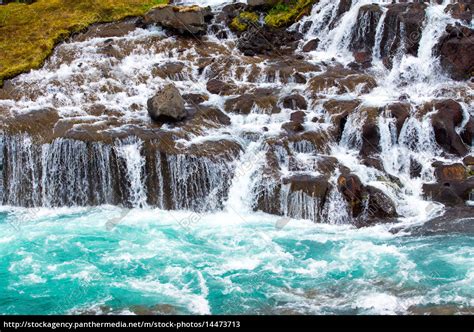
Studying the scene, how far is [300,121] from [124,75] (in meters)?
8.69

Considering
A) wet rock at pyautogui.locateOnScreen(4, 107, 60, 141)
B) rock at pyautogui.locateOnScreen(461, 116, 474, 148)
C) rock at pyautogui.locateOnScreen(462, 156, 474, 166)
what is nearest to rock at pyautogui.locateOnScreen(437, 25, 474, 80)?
rock at pyautogui.locateOnScreen(461, 116, 474, 148)

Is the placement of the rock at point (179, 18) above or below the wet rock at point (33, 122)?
above

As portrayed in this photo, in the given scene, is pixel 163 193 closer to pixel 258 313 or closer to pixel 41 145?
pixel 41 145

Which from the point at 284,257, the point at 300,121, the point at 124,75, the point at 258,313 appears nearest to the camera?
the point at 258,313

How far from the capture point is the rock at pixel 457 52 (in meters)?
26.4

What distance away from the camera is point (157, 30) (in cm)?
3247

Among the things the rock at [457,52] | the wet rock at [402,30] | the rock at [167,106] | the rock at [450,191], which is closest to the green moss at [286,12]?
the wet rock at [402,30]

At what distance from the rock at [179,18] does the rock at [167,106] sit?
8.20 m

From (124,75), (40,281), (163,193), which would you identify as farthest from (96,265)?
(124,75)

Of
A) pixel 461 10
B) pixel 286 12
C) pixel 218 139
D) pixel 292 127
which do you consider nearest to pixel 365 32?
pixel 461 10

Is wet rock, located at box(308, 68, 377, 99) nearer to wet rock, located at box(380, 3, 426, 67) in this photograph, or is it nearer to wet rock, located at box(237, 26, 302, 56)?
wet rock, located at box(380, 3, 426, 67)

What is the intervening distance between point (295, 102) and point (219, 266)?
991cm

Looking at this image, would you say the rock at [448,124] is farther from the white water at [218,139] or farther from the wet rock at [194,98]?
the wet rock at [194,98]

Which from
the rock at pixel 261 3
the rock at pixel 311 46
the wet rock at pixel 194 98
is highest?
the rock at pixel 261 3
